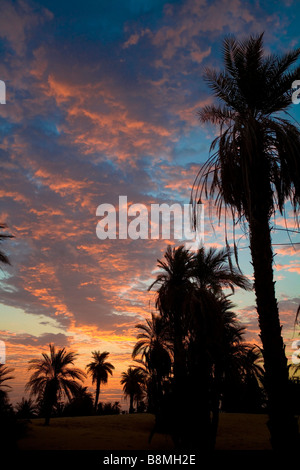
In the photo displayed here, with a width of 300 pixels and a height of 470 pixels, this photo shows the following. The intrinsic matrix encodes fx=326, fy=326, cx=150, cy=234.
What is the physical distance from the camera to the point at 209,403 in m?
11.3

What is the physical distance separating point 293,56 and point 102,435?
18.3 meters

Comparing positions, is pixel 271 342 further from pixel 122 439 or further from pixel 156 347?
pixel 156 347

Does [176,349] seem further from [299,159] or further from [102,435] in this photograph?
[299,159]

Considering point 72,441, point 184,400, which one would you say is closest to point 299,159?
point 184,400

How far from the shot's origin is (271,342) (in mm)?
7867

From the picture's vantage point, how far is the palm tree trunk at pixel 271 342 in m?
7.25

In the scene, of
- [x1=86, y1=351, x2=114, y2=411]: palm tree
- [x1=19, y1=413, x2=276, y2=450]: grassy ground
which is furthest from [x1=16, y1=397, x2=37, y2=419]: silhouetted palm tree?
[x1=86, y1=351, x2=114, y2=411]: palm tree

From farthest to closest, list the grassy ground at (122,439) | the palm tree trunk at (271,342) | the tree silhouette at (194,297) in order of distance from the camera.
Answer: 1. the tree silhouette at (194,297)
2. the grassy ground at (122,439)
3. the palm tree trunk at (271,342)

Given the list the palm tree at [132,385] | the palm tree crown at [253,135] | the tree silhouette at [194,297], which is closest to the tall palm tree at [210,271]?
the tree silhouette at [194,297]

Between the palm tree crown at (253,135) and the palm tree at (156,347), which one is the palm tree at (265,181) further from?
the palm tree at (156,347)

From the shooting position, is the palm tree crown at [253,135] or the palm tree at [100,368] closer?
the palm tree crown at [253,135]

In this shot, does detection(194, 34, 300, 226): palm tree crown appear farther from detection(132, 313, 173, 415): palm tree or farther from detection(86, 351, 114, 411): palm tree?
detection(86, 351, 114, 411): palm tree

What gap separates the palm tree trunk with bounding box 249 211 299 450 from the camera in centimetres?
725
